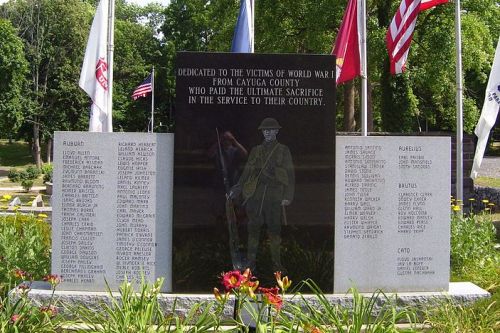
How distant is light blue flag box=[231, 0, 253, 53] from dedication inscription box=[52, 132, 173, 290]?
6007mm

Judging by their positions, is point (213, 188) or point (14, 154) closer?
point (213, 188)

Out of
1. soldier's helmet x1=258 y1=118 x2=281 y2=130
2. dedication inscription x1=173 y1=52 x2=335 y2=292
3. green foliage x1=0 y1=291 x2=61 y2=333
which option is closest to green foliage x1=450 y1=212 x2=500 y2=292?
dedication inscription x1=173 y1=52 x2=335 y2=292

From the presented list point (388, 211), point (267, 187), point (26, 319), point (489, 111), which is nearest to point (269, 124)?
point (267, 187)

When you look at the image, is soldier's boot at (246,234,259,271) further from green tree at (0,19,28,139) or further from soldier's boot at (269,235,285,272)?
green tree at (0,19,28,139)

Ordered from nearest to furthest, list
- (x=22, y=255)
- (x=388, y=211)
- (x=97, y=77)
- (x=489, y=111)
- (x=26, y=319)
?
(x=26, y=319), (x=388, y=211), (x=22, y=255), (x=489, y=111), (x=97, y=77)

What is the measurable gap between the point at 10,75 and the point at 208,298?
45.0m

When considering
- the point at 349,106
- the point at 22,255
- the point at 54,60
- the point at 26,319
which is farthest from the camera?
the point at 54,60

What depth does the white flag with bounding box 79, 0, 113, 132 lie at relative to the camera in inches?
463

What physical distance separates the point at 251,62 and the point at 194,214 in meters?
1.77

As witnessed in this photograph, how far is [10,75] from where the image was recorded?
4766 cm

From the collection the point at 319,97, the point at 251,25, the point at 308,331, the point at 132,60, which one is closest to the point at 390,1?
the point at 251,25

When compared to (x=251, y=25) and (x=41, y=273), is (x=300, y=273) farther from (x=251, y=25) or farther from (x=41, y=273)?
(x=251, y=25)

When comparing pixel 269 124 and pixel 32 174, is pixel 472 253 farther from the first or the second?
pixel 32 174

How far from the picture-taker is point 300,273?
7.11m
